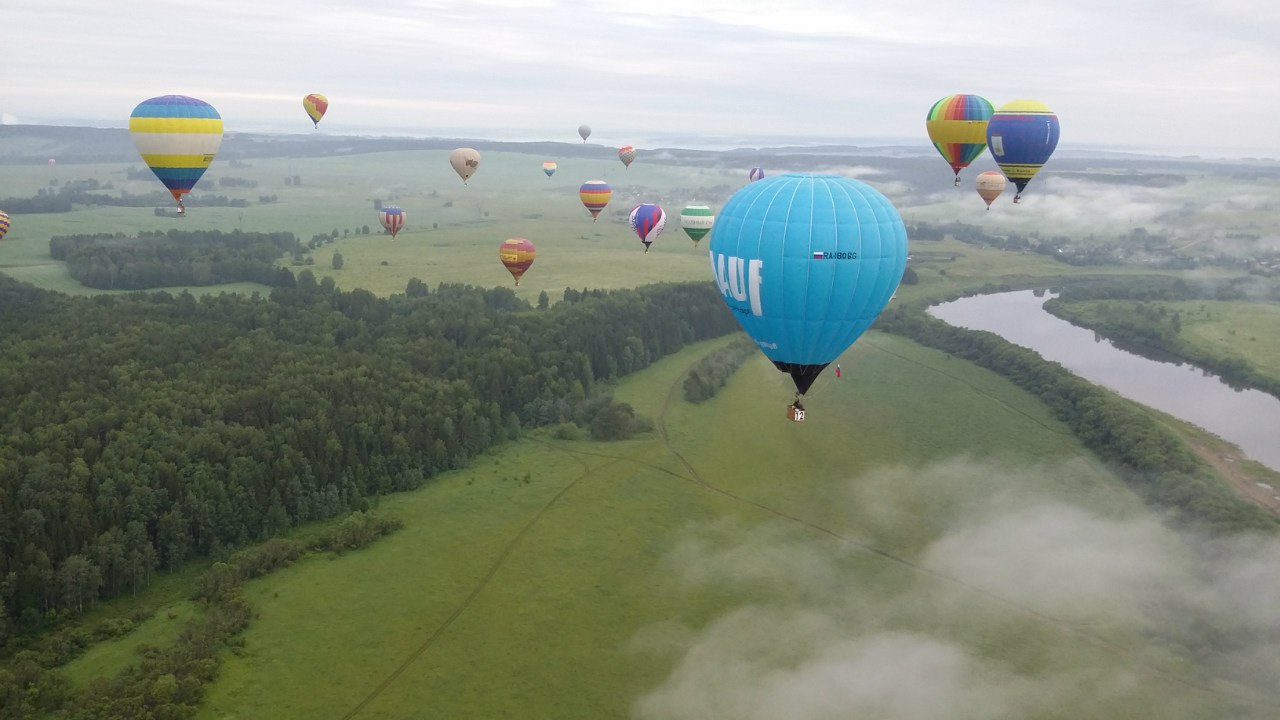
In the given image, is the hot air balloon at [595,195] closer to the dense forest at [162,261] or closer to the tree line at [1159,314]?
the dense forest at [162,261]

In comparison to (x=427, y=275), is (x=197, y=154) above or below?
above

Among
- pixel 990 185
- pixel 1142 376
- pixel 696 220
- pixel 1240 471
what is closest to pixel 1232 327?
pixel 1142 376

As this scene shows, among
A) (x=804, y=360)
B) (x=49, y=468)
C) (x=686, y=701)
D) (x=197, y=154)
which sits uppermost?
(x=197, y=154)

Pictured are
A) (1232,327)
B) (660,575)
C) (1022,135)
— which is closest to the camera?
(660,575)

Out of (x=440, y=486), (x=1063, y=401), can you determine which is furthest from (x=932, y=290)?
(x=440, y=486)

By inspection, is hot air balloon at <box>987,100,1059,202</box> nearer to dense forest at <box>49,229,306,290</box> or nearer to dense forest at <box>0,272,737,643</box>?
dense forest at <box>0,272,737,643</box>

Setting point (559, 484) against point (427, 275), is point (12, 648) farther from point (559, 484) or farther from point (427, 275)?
point (427, 275)

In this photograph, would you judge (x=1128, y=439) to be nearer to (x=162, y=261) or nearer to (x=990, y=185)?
(x=990, y=185)
